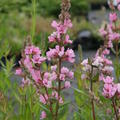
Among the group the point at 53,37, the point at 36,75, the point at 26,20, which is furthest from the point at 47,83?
the point at 26,20

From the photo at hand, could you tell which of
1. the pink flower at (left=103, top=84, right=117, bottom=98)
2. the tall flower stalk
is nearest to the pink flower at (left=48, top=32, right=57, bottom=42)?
the tall flower stalk

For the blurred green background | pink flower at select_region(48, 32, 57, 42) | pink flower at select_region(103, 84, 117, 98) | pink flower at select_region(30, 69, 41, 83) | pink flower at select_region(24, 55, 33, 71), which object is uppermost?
the blurred green background

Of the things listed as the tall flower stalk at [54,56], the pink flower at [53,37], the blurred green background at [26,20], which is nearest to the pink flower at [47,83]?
the tall flower stalk at [54,56]

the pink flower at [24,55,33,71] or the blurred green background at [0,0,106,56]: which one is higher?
Result: the blurred green background at [0,0,106,56]

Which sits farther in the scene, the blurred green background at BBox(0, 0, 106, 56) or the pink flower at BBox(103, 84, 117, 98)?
the blurred green background at BBox(0, 0, 106, 56)

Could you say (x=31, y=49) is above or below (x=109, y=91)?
above

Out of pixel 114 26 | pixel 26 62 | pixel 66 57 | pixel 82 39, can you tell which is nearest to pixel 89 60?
pixel 66 57

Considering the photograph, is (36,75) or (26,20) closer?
(36,75)

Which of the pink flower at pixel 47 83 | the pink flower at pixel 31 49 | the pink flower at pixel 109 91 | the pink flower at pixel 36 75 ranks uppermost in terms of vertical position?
the pink flower at pixel 31 49

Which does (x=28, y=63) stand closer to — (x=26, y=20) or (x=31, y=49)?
(x=31, y=49)

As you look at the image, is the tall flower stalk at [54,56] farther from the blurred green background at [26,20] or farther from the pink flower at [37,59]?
the blurred green background at [26,20]

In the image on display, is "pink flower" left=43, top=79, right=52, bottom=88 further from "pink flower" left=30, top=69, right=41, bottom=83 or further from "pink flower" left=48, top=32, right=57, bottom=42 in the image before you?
"pink flower" left=48, top=32, right=57, bottom=42

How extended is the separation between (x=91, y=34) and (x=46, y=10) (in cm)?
324

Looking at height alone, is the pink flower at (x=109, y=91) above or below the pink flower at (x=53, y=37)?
below
